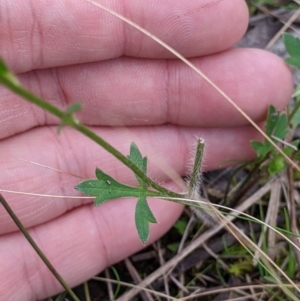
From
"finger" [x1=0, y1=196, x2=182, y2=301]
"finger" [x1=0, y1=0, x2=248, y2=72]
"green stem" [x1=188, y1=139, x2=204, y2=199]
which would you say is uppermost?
"finger" [x1=0, y1=0, x2=248, y2=72]

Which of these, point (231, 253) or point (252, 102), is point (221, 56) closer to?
point (252, 102)

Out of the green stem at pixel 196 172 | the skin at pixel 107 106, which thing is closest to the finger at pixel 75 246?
the skin at pixel 107 106

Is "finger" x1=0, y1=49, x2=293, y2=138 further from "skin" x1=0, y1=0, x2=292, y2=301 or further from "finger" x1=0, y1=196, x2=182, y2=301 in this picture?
"finger" x1=0, y1=196, x2=182, y2=301

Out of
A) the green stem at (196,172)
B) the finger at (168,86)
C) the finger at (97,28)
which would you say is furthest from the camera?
the finger at (168,86)

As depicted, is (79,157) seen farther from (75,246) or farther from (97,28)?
(97,28)

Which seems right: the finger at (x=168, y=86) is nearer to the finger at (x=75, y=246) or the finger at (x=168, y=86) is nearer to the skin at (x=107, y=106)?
the skin at (x=107, y=106)

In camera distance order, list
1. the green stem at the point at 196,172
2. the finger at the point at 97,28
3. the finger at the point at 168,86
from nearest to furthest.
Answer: the green stem at the point at 196,172, the finger at the point at 97,28, the finger at the point at 168,86

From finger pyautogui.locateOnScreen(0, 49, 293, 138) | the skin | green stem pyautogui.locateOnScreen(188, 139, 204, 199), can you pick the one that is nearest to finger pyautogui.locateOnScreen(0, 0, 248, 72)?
the skin

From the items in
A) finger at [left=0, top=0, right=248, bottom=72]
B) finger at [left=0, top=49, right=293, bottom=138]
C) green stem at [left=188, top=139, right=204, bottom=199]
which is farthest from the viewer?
finger at [left=0, top=49, right=293, bottom=138]
